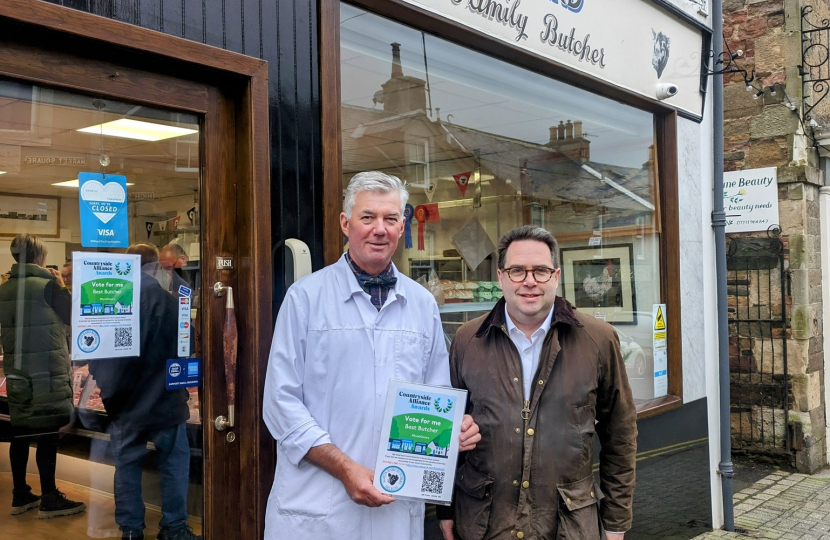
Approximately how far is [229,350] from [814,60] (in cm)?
869

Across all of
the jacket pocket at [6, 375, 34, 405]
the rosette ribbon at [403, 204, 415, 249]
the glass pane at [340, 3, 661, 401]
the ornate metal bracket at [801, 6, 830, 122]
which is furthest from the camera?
the ornate metal bracket at [801, 6, 830, 122]

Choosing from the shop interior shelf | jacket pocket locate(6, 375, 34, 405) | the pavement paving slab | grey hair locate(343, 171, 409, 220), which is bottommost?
the pavement paving slab

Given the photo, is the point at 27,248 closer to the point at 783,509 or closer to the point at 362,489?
the point at 362,489

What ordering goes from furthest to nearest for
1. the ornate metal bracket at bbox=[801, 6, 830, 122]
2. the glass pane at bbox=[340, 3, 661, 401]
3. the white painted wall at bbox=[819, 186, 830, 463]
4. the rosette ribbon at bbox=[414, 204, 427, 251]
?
the white painted wall at bbox=[819, 186, 830, 463] → the ornate metal bracket at bbox=[801, 6, 830, 122] → the rosette ribbon at bbox=[414, 204, 427, 251] → the glass pane at bbox=[340, 3, 661, 401]

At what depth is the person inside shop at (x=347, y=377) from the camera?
7.70 ft

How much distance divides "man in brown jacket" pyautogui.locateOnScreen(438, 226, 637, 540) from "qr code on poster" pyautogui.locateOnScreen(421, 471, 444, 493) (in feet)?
0.90

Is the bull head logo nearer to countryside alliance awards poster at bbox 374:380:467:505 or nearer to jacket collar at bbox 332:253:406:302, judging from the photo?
jacket collar at bbox 332:253:406:302

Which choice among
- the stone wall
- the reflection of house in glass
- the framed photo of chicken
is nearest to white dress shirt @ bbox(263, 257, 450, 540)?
the reflection of house in glass

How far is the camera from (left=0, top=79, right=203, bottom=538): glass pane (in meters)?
2.58

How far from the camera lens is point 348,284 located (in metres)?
2.52

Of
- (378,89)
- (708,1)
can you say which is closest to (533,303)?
(378,89)

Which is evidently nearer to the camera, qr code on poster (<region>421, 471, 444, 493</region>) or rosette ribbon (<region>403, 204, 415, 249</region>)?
qr code on poster (<region>421, 471, 444, 493</region>)

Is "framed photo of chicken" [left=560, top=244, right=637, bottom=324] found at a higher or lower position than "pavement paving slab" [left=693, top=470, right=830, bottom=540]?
higher

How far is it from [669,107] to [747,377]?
4.29m
